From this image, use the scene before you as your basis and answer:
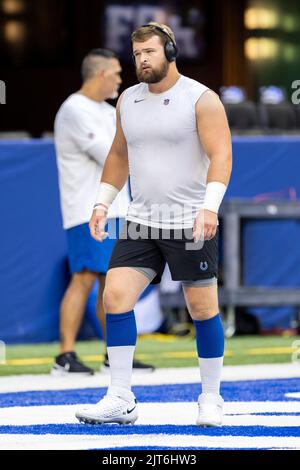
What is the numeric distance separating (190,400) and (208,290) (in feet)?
4.38

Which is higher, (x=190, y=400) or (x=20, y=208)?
(x=20, y=208)

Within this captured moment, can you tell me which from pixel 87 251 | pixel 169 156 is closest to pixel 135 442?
pixel 169 156

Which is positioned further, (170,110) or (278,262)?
(278,262)

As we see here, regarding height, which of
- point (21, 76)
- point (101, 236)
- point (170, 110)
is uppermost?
point (21, 76)

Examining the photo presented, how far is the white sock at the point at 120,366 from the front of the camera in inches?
279

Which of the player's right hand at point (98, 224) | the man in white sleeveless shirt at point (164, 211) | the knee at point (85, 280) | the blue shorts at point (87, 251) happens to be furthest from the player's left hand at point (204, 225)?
the knee at point (85, 280)

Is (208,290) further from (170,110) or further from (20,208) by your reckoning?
(20,208)

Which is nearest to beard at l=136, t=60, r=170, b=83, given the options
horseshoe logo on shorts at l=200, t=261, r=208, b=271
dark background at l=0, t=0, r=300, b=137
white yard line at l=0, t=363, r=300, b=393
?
horseshoe logo on shorts at l=200, t=261, r=208, b=271

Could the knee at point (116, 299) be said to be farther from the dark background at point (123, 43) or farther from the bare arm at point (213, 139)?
the dark background at point (123, 43)

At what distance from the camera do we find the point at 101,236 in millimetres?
7266

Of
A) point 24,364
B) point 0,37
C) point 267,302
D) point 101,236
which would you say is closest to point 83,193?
point 24,364

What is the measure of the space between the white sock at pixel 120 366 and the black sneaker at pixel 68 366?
279 centimetres

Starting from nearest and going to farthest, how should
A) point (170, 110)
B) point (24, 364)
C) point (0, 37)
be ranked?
point (170, 110) → point (24, 364) → point (0, 37)

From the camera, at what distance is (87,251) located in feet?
32.9
